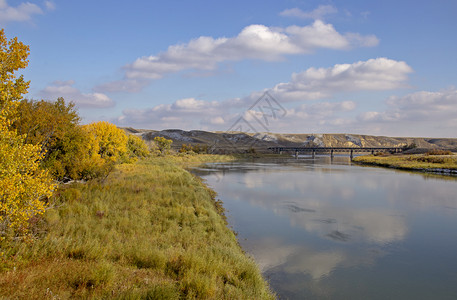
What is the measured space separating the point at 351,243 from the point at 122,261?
388 inches

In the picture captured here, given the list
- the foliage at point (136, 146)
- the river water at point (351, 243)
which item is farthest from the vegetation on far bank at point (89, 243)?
the foliage at point (136, 146)

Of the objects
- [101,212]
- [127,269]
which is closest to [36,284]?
[127,269]

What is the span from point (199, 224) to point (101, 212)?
12.4 ft

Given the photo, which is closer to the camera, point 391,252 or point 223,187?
point 391,252

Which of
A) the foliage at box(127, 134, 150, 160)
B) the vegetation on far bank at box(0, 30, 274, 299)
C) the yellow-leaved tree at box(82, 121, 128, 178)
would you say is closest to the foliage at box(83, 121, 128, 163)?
the yellow-leaved tree at box(82, 121, 128, 178)

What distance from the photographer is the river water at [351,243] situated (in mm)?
8797

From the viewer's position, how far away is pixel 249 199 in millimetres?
22281

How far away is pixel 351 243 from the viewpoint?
12516 mm

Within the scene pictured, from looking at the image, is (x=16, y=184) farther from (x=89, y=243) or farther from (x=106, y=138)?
(x=106, y=138)

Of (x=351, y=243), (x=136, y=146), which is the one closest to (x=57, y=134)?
(x=351, y=243)

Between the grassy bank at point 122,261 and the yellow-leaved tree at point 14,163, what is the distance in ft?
2.82

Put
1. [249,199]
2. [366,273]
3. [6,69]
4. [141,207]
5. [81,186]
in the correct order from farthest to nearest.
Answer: [249,199], [81,186], [141,207], [366,273], [6,69]

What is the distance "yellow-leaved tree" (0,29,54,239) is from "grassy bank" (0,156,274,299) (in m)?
0.86

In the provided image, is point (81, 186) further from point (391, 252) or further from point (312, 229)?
point (391, 252)
